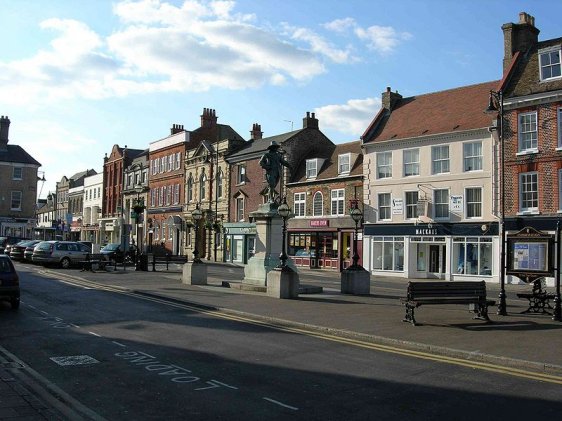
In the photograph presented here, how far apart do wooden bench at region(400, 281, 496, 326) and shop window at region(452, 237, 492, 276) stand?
20.6 metres

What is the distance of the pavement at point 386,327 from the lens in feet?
30.2

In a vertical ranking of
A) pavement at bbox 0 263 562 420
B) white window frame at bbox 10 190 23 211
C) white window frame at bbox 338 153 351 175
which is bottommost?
pavement at bbox 0 263 562 420

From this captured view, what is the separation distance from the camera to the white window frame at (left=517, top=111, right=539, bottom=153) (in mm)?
31641

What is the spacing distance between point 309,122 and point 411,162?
15.5m

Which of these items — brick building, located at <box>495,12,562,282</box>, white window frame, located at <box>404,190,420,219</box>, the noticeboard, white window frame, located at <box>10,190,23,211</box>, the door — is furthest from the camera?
white window frame, located at <box>10,190,23,211</box>

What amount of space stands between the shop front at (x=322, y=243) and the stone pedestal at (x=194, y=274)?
17464mm

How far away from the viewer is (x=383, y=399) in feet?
24.8

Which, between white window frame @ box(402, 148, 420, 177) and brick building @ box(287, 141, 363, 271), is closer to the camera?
white window frame @ box(402, 148, 420, 177)

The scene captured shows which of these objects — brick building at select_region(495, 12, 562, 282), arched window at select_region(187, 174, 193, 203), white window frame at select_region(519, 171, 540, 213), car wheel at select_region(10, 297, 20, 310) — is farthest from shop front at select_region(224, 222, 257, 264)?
car wheel at select_region(10, 297, 20, 310)

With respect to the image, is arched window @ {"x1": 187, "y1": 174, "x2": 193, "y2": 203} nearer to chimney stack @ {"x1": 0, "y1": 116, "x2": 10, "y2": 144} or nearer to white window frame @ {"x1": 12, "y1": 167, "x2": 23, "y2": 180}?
white window frame @ {"x1": 12, "y1": 167, "x2": 23, "y2": 180}

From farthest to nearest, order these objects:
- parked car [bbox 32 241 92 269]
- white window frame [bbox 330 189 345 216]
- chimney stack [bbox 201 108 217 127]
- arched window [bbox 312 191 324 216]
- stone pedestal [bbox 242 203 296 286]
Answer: chimney stack [bbox 201 108 217 127] < arched window [bbox 312 191 324 216] < white window frame [bbox 330 189 345 216] < parked car [bbox 32 241 92 269] < stone pedestal [bbox 242 203 296 286]

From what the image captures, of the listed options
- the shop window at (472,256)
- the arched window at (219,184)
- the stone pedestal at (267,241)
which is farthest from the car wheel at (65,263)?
the shop window at (472,256)

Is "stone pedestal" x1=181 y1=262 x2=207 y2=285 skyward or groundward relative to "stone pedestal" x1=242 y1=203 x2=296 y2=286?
groundward

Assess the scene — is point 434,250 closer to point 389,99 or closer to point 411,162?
point 411,162
